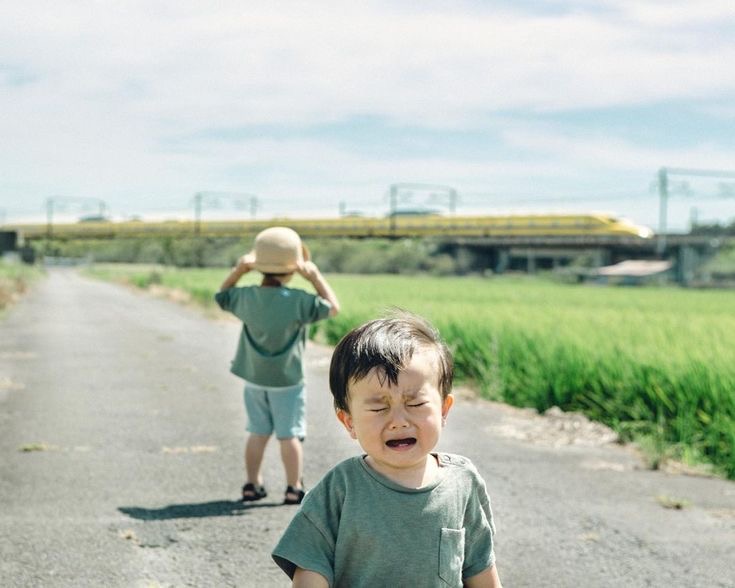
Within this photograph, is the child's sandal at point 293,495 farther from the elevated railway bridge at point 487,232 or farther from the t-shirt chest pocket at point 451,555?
the elevated railway bridge at point 487,232

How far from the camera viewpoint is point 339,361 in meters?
2.38

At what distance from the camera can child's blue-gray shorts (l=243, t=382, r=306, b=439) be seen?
527 centimetres

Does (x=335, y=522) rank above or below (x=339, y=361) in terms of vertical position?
below

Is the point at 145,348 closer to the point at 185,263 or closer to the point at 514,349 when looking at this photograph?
the point at 514,349

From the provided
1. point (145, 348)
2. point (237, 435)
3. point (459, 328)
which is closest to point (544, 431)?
point (237, 435)

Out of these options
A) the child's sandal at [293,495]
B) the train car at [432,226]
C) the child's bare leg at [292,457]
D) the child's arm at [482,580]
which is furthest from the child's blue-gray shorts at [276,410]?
the train car at [432,226]

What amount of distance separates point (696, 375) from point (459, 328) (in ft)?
17.5

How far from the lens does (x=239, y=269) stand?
524 centimetres

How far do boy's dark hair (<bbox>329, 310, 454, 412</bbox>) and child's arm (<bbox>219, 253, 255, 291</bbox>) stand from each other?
2827 mm

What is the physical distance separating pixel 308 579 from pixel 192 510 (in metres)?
3.08

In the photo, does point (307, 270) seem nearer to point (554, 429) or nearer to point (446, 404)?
point (446, 404)

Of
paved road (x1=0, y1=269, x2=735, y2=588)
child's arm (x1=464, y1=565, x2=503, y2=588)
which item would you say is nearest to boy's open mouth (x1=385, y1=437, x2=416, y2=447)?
child's arm (x1=464, y1=565, x2=503, y2=588)

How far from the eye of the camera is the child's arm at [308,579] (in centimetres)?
234

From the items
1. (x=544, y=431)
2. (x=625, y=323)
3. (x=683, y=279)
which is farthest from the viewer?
(x=683, y=279)
